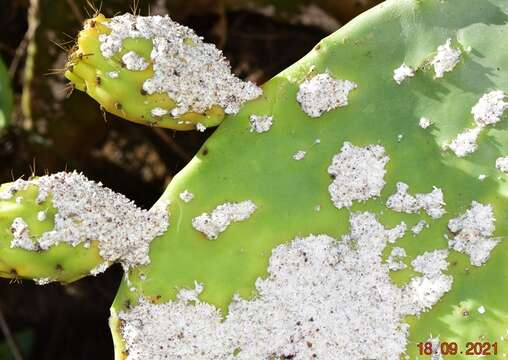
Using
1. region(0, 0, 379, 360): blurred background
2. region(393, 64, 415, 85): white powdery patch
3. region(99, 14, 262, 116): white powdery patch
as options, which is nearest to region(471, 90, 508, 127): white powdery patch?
region(393, 64, 415, 85): white powdery patch

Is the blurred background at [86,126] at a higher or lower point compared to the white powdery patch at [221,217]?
lower

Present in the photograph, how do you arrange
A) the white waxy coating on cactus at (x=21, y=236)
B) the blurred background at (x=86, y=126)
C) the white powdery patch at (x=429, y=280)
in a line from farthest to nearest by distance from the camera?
1. the blurred background at (x=86, y=126)
2. the white powdery patch at (x=429, y=280)
3. the white waxy coating on cactus at (x=21, y=236)

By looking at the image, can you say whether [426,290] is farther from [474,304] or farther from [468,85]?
[468,85]

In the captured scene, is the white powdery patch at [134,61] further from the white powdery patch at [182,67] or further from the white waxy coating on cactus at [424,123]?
the white waxy coating on cactus at [424,123]

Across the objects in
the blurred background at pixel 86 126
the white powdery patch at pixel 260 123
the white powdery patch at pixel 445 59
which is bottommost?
the blurred background at pixel 86 126

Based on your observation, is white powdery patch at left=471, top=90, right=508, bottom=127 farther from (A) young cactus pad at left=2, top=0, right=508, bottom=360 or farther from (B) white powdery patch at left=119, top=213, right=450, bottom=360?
(B) white powdery patch at left=119, top=213, right=450, bottom=360

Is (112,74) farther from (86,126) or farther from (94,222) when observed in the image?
(86,126)

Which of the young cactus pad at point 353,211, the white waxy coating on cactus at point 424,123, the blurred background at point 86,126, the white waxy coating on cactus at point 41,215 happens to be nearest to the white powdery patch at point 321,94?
the young cactus pad at point 353,211

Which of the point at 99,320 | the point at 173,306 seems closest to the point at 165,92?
the point at 173,306
